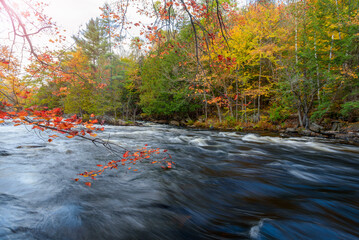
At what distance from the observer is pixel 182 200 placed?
286cm

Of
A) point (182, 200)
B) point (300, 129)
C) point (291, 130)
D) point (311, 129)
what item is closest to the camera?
point (182, 200)

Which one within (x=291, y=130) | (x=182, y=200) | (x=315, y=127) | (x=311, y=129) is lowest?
(x=182, y=200)

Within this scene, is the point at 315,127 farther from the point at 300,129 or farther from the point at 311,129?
the point at 300,129

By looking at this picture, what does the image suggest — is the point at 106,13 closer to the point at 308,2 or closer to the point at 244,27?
the point at 244,27

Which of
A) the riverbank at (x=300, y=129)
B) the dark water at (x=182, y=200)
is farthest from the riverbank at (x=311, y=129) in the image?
the dark water at (x=182, y=200)

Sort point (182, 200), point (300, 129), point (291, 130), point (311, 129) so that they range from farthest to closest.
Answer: point (291, 130)
point (300, 129)
point (311, 129)
point (182, 200)

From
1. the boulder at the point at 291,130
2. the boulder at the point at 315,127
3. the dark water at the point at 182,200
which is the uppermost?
the boulder at the point at 315,127

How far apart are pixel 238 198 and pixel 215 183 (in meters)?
0.63

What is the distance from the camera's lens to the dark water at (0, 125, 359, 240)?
80.0 inches

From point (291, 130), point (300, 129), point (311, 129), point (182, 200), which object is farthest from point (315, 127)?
point (182, 200)

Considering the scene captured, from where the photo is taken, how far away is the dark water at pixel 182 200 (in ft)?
6.66

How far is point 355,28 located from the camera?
26.4ft

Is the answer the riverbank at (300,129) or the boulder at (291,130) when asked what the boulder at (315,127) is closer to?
the riverbank at (300,129)

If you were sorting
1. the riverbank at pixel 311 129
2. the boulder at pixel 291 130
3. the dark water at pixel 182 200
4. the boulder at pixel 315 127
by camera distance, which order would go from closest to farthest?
1. the dark water at pixel 182 200
2. the riverbank at pixel 311 129
3. the boulder at pixel 315 127
4. the boulder at pixel 291 130
